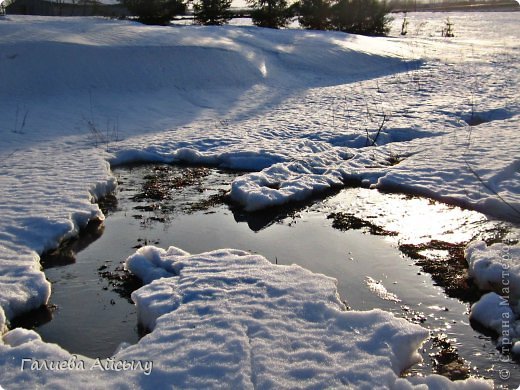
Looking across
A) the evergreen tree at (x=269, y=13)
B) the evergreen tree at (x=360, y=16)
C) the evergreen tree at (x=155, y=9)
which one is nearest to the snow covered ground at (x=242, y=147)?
the evergreen tree at (x=269, y=13)

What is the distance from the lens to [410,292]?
6254 mm

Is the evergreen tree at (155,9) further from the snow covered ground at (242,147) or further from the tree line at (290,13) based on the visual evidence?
the snow covered ground at (242,147)

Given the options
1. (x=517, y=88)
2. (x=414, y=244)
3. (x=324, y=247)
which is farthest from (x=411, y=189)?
(x=517, y=88)

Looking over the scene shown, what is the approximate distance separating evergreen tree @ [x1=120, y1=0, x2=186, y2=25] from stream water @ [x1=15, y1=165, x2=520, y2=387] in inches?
729

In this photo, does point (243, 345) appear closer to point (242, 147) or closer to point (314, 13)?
point (242, 147)

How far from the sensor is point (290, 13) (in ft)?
101

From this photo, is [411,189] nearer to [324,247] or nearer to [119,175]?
[324,247]

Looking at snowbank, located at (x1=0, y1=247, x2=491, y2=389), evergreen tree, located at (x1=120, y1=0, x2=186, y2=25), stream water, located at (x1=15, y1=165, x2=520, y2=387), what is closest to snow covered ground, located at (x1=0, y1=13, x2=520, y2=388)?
snowbank, located at (x1=0, y1=247, x2=491, y2=389)

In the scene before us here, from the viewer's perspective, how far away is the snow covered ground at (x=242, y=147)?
15.8ft

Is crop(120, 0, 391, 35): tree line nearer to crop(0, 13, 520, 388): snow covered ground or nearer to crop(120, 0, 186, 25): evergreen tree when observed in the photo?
crop(120, 0, 186, 25): evergreen tree

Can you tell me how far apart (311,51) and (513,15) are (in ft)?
100

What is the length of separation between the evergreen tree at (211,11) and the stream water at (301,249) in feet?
65.0

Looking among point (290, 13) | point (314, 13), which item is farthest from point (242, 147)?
point (314, 13)

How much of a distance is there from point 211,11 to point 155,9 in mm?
3125
